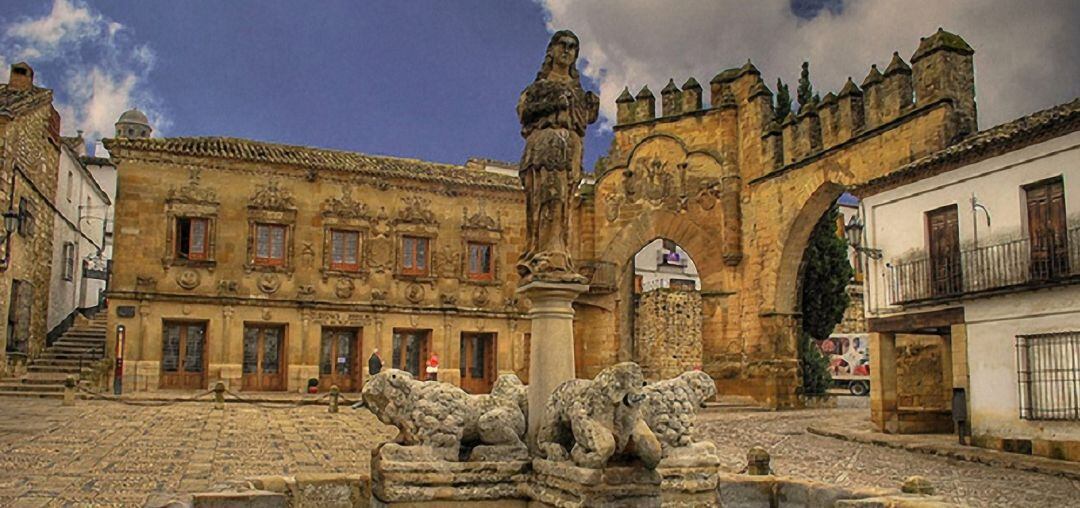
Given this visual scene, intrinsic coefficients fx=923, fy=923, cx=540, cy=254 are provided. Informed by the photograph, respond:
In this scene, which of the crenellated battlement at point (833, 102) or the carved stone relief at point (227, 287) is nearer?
the crenellated battlement at point (833, 102)

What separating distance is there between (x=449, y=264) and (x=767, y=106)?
33.6 feet

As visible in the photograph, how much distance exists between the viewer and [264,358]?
25156 millimetres

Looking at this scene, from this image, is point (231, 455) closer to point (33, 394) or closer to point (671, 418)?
point (671, 418)

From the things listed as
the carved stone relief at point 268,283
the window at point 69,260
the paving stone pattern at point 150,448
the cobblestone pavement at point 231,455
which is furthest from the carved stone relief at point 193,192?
the cobblestone pavement at point 231,455

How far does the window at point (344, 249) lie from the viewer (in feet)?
85.5

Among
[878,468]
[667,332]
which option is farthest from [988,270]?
[667,332]

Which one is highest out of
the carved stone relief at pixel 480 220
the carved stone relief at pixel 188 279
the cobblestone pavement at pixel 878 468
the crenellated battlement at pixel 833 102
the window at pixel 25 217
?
the crenellated battlement at pixel 833 102

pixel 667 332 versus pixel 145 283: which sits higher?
pixel 145 283

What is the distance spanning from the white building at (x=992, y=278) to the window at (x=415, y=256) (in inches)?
546

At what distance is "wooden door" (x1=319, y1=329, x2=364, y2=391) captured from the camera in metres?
25.7

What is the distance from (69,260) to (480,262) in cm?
1292

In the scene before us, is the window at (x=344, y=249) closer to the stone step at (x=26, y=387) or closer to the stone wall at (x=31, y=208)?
the stone wall at (x=31, y=208)

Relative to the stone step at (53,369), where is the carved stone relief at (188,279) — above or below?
above

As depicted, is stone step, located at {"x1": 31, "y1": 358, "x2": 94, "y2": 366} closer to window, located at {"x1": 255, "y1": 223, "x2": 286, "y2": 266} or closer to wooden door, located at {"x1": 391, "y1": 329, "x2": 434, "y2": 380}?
window, located at {"x1": 255, "y1": 223, "x2": 286, "y2": 266}
